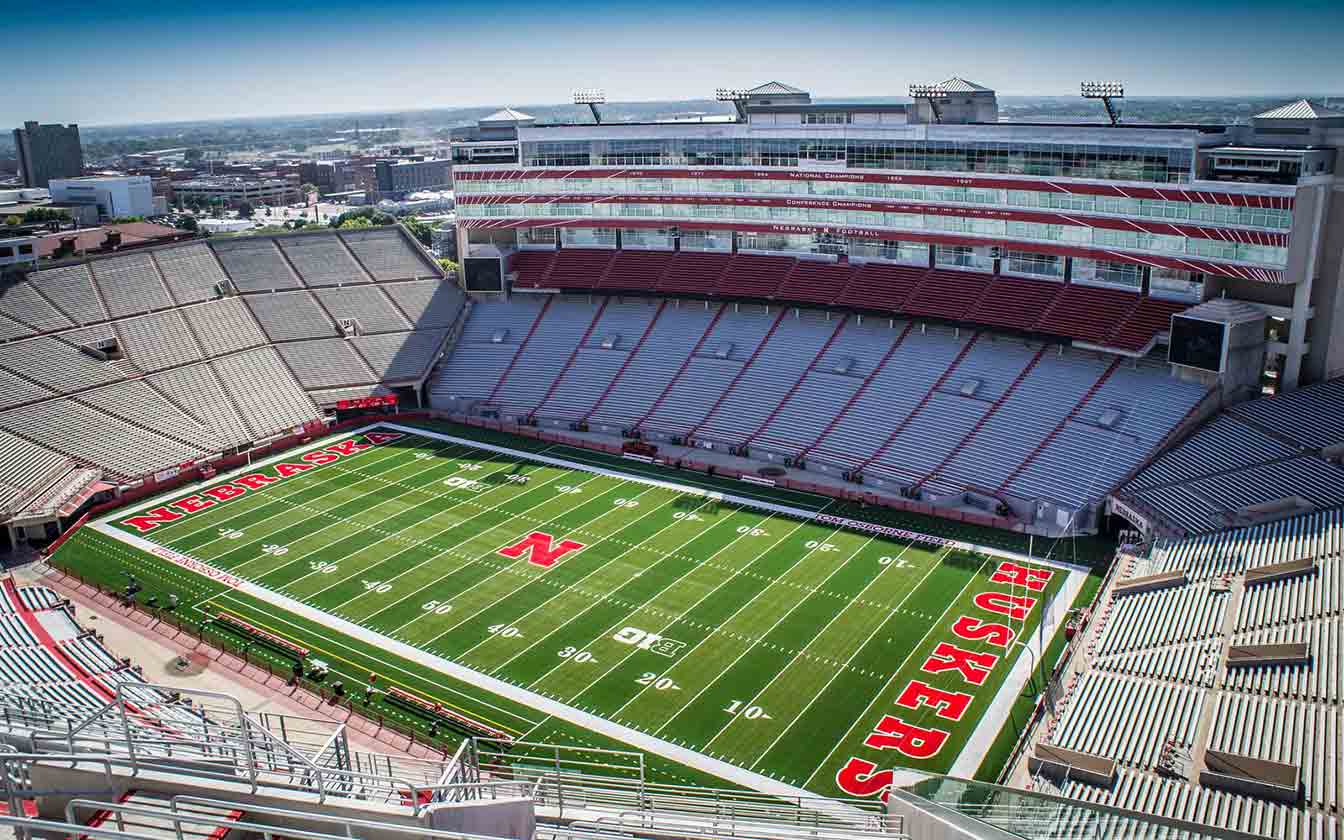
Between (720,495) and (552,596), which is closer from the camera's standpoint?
(552,596)

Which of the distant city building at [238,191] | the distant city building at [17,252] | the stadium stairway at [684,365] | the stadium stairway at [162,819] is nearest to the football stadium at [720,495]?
the stadium stairway at [162,819]

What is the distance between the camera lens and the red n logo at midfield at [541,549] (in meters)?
35.9

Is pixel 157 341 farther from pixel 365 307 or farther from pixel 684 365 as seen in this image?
pixel 684 365

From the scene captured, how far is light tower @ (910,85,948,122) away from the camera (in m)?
47.6

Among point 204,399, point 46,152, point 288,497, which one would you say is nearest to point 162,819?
point 288,497

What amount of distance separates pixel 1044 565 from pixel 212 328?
134 feet

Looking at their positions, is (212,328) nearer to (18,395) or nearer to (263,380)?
(263,380)

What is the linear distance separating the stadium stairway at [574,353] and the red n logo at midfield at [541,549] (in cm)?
1358

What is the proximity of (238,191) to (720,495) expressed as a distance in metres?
159

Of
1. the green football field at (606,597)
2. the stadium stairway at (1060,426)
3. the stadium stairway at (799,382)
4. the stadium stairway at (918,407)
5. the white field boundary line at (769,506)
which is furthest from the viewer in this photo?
the stadium stairway at (799,382)

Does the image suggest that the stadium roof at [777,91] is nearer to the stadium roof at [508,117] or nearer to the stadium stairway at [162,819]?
the stadium roof at [508,117]

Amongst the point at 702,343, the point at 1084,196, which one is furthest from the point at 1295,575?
the point at 702,343

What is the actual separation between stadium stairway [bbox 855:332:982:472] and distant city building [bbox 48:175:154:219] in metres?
117

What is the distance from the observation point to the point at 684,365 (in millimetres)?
50312
